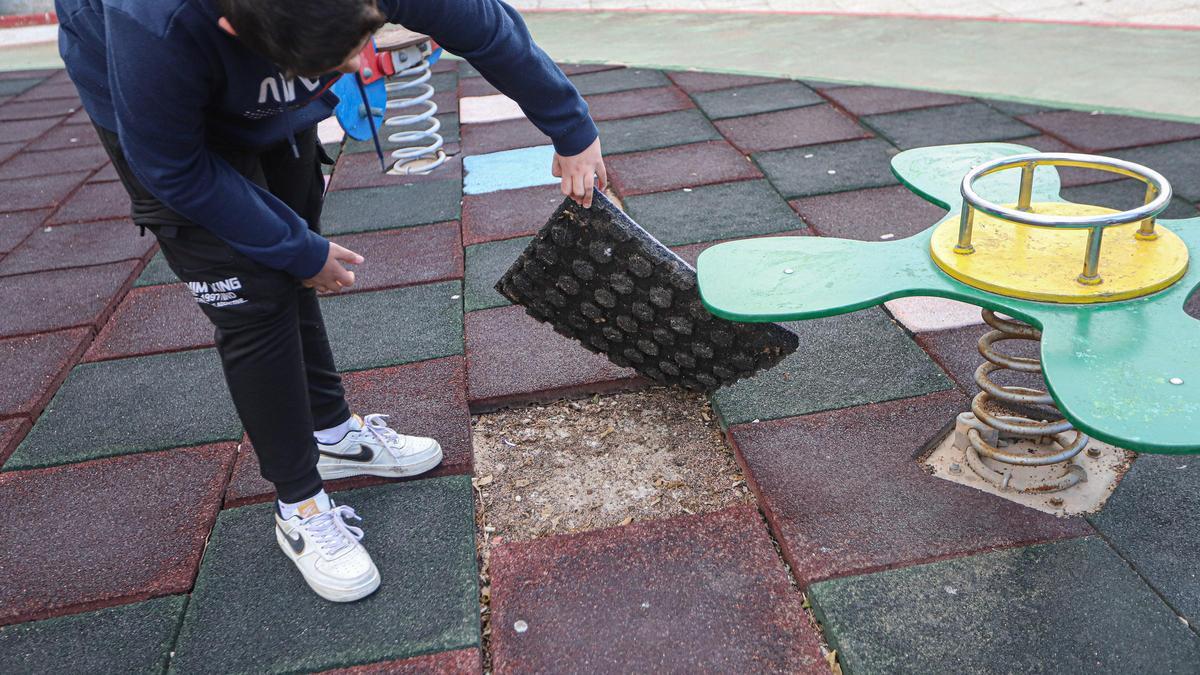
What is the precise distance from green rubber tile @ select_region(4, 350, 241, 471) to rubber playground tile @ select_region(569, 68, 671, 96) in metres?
3.44

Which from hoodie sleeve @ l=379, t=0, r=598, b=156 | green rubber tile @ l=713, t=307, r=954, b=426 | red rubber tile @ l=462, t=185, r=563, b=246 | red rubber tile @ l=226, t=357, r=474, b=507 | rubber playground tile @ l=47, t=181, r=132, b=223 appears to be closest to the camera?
hoodie sleeve @ l=379, t=0, r=598, b=156

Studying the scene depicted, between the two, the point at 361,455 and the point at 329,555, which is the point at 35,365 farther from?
the point at 329,555

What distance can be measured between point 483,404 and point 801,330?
3.22 feet

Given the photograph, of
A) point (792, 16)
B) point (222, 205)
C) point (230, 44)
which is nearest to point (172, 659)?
point (222, 205)

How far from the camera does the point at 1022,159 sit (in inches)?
77.2

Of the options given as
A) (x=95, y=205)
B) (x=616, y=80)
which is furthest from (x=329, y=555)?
(x=616, y=80)

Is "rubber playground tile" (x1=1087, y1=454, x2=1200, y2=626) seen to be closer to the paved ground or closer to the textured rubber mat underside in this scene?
the paved ground

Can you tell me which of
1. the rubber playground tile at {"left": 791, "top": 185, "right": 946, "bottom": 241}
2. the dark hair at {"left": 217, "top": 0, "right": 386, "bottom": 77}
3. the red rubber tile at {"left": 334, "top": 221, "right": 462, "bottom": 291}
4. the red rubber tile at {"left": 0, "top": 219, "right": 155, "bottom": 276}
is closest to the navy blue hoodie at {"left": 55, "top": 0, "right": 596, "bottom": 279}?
the dark hair at {"left": 217, "top": 0, "right": 386, "bottom": 77}

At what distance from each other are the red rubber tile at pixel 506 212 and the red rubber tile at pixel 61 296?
132 cm

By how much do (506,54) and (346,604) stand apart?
1.13 meters

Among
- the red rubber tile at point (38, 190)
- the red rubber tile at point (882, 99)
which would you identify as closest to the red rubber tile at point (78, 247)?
the red rubber tile at point (38, 190)

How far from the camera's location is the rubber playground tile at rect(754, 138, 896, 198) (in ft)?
12.8

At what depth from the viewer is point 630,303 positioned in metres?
2.21

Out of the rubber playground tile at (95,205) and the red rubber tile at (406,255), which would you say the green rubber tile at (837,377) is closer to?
the red rubber tile at (406,255)
